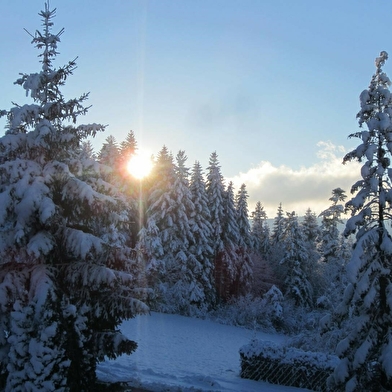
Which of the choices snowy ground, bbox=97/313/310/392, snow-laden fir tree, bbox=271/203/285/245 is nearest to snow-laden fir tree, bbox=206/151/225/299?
snowy ground, bbox=97/313/310/392

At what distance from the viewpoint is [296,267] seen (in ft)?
151

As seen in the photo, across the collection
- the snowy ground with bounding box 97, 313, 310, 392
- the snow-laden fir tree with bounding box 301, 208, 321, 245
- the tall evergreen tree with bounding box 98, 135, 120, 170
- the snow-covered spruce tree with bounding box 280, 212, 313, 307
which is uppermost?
the tall evergreen tree with bounding box 98, 135, 120, 170

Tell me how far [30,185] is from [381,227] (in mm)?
9495

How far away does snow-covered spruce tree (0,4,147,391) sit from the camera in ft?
30.5

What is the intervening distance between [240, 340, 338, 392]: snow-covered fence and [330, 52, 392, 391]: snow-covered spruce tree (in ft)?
13.7

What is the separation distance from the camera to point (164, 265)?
37312 millimetres

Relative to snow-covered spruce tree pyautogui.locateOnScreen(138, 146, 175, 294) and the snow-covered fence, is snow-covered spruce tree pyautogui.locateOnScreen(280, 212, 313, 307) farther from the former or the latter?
the snow-covered fence

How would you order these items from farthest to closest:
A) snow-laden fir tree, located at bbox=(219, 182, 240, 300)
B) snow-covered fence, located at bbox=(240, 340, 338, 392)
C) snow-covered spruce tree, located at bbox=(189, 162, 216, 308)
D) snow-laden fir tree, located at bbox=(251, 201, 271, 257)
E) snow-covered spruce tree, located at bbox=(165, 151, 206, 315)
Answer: snow-laden fir tree, located at bbox=(251, 201, 271, 257) < snow-laden fir tree, located at bbox=(219, 182, 240, 300) < snow-covered spruce tree, located at bbox=(189, 162, 216, 308) < snow-covered spruce tree, located at bbox=(165, 151, 206, 315) < snow-covered fence, located at bbox=(240, 340, 338, 392)

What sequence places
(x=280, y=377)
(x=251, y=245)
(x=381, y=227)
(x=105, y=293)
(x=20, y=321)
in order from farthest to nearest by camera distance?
1. (x=251, y=245)
2. (x=280, y=377)
3. (x=381, y=227)
4. (x=105, y=293)
5. (x=20, y=321)

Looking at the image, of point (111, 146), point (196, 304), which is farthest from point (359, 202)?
point (111, 146)

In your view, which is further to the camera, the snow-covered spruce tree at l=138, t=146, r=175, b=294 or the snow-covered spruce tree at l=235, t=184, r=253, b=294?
the snow-covered spruce tree at l=235, t=184, r=253, b=294

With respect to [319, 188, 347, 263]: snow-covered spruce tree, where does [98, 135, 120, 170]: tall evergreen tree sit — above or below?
above

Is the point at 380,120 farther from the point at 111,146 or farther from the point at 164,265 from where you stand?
the point at 111,146

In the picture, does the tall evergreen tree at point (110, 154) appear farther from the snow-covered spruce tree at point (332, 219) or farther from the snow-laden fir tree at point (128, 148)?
the snow-covered spruce tree at point (332, 219)
